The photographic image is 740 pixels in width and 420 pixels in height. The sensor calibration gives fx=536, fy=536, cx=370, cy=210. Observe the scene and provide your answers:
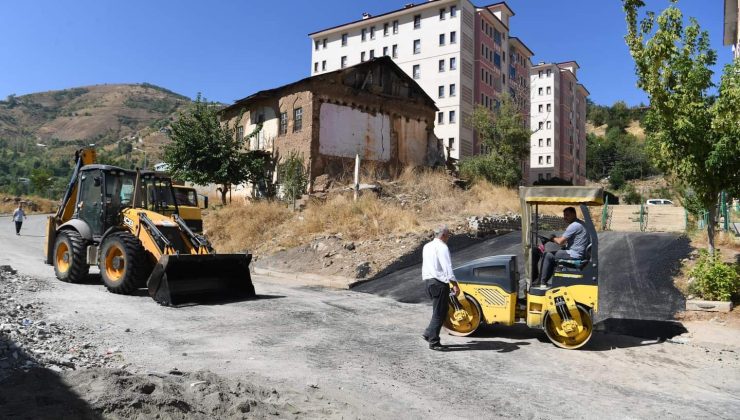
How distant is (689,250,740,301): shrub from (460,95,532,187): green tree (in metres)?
27.3

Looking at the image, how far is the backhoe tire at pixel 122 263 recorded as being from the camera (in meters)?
10.8

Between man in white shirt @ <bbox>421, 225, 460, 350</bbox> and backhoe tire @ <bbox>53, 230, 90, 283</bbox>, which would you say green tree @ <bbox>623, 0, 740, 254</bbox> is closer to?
man in white shirt @ <bbox>421, 225, 460, 350</bbox>

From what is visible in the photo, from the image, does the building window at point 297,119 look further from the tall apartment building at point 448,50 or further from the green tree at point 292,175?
the tall apartment building at point 448,50

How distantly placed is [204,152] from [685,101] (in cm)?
2450

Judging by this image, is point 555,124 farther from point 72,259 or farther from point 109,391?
point 109,391

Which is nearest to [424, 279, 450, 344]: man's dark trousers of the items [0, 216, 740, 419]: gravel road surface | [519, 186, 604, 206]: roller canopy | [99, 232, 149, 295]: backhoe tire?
[0, 216, 740, 419]: gravel road surface

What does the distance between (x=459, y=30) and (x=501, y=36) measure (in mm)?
11741

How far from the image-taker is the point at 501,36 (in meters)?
65.6

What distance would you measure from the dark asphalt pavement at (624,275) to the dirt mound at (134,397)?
282 inches

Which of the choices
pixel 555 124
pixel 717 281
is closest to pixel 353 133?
pixel 717 281

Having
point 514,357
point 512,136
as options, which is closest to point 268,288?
point 514,357

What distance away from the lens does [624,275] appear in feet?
43.4

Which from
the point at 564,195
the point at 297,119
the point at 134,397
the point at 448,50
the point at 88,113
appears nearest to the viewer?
the point at 134,397

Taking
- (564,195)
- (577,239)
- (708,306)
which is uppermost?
(564,195)
